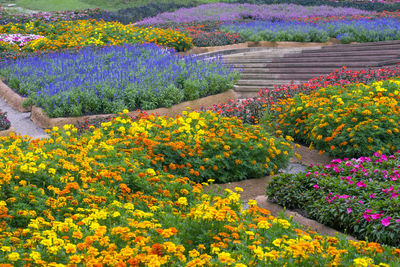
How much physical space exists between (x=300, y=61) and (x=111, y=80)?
21.1 ft

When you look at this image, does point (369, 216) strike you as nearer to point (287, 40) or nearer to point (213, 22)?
point (287, 40)

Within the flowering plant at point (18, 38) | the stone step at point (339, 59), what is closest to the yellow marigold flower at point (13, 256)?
the stone step at point (339, 59)

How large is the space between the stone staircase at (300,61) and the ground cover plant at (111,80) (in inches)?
55.2

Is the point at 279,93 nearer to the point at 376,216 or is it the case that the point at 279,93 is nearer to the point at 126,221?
the point at 376,216

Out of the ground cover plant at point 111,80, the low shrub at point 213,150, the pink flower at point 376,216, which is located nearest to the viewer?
the pink flower at point 376,216

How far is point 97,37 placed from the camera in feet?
60.3

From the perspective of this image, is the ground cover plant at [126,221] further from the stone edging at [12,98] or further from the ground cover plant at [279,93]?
the stone edging at [12,98]

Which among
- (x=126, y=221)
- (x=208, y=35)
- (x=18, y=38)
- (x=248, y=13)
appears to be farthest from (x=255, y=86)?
(x=248, y=13)

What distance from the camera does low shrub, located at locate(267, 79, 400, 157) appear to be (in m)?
8.06

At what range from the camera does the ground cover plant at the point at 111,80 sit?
36.1 ft

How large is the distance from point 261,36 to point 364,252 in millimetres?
15689

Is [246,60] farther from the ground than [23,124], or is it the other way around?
[246,60]

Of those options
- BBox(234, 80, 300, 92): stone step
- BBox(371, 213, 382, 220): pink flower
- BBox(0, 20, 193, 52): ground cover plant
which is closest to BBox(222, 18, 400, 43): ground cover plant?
BBox(0, 20, 193, 52): ground cover plant

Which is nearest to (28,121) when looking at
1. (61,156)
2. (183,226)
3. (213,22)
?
(61,156)
